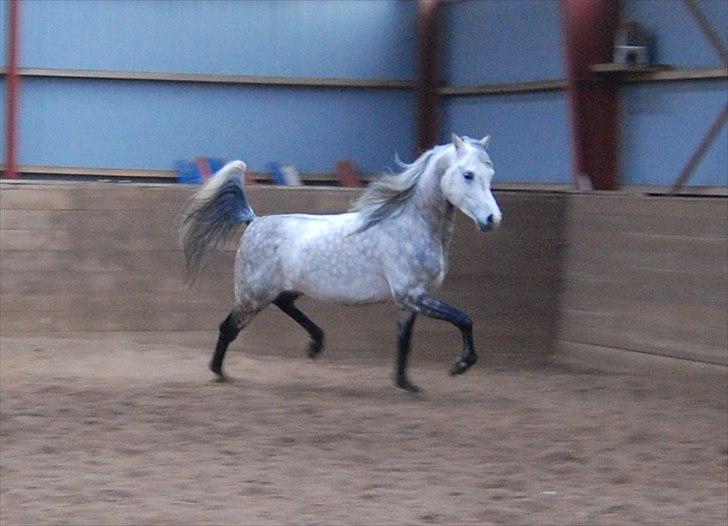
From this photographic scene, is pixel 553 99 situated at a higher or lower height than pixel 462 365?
higher

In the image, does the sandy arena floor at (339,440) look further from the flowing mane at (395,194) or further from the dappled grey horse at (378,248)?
the flowing mane at (395,194)

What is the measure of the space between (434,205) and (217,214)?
1.56 meters

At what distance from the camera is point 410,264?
8625 mm

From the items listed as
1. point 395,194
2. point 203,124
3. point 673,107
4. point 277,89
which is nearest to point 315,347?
point 395,194

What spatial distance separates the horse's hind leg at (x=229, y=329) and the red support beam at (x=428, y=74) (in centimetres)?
591

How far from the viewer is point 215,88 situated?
46.9ft

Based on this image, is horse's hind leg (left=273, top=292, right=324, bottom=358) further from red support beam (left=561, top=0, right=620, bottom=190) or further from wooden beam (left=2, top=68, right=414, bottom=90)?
wooden beam (left=2, top=68, right=414, bottom=90)

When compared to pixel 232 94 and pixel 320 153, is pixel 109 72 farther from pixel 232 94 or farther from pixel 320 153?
pixel 320 153

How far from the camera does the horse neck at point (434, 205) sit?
8.68m

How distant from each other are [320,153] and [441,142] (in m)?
1.31

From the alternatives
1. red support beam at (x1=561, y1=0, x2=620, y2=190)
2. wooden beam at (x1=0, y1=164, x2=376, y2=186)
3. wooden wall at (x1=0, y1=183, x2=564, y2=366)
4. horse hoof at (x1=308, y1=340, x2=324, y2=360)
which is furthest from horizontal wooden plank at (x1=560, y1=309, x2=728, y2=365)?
wooden beam at (x1=0, y1=164, x2=376, y2=186)

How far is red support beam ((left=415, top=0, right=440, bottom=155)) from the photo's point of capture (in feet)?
47.6

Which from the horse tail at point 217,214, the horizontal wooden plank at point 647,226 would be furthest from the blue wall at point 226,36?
the horse tail at point 217,214

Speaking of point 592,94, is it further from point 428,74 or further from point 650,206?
point 428,74
